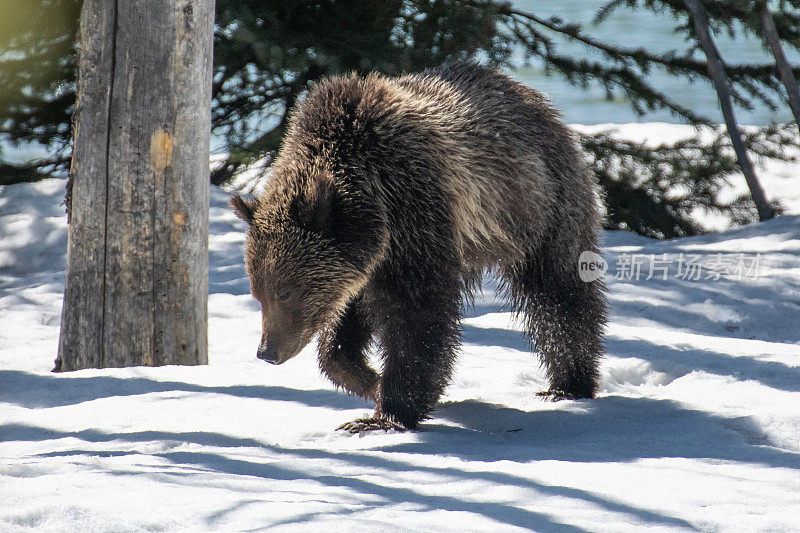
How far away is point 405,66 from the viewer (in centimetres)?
691

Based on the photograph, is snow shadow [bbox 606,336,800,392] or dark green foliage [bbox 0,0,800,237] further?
dark green foliage [bbox 0,0,800,237]

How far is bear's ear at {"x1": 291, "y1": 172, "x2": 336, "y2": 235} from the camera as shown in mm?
3625

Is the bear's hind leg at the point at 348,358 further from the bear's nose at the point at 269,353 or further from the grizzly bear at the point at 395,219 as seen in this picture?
the bear's nose at the point at 269,353

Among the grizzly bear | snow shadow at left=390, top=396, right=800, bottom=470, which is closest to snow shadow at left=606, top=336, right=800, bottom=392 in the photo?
snow shadow at left=390, top=396, right=800, bottom=470

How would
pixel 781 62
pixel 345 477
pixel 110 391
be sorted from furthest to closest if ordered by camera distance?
pixel 781 62 → pixel 110 391 → pixel 345 477

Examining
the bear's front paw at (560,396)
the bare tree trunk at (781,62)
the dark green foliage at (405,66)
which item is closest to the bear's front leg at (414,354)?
the bear's front paw at (560,396)

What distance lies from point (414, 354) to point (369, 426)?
15.4 inches

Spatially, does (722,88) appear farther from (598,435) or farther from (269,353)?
(269,353)

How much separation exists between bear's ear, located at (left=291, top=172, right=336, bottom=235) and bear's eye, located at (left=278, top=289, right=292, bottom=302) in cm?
30

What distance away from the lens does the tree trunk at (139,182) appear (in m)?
4.70

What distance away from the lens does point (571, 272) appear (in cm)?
438

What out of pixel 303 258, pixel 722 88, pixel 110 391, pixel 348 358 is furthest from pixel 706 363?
pixel 722 88

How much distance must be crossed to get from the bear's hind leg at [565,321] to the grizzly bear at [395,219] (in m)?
0.19

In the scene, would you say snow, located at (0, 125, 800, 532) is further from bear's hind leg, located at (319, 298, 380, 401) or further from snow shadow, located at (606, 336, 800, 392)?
bear's hind leg, located at (319, 298, 380, 401)
